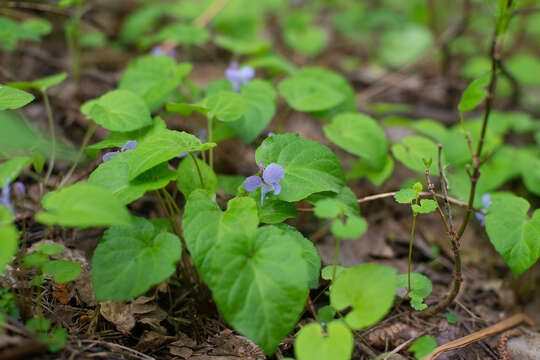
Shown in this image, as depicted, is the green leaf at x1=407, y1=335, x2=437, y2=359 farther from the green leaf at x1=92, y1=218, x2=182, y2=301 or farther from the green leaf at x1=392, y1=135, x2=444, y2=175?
the green leaf at x1=392, y1=135, x2=444, y2=175

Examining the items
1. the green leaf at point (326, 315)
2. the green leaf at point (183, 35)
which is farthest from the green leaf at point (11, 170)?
the green leaf at point (183, 35)

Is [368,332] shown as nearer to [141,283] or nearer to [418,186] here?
[418,186]

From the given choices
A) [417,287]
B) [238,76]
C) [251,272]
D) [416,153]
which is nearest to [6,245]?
[251,272]

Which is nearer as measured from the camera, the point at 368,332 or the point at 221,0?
the point at 368,332

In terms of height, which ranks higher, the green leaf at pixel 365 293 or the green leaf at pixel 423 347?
the green leaf at pixel 365 293

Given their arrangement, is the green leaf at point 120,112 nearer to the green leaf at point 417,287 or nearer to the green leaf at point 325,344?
the green leaf at point 325,344

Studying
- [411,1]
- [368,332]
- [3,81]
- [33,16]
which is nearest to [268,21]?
[411,1]

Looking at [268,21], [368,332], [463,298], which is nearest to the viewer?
[368,332]
